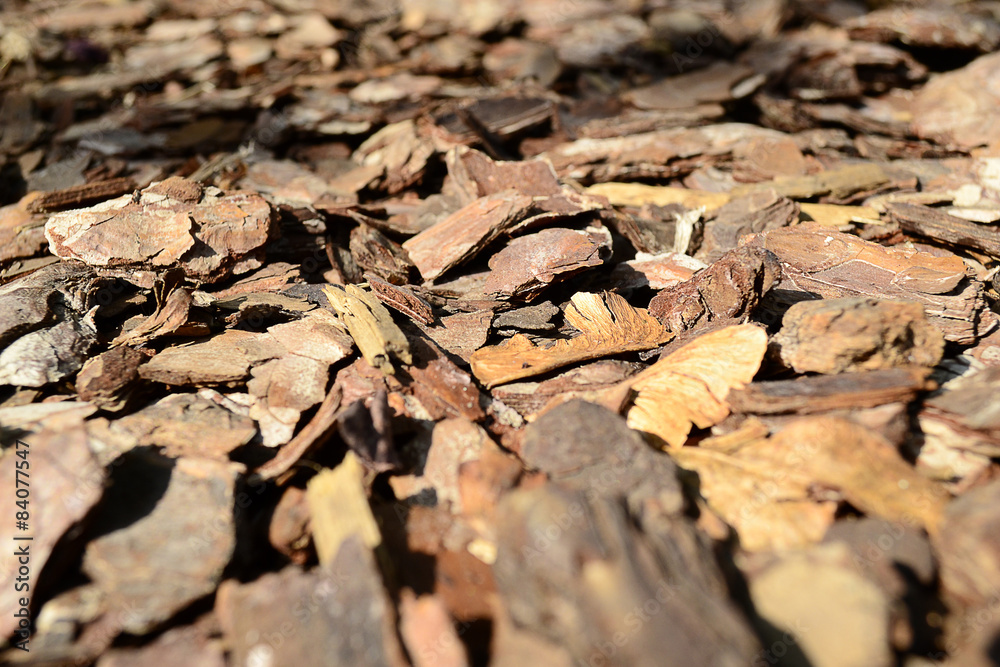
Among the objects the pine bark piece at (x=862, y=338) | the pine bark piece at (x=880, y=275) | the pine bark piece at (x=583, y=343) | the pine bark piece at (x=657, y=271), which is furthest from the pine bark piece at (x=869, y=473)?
the pine bark piece at (x=657, y=271)

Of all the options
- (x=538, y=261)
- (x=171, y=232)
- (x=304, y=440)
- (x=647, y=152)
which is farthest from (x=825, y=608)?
(x=647, y=152)

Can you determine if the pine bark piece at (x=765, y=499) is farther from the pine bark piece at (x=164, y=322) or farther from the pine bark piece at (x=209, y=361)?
the pine bark piece at (x=164, y=322)

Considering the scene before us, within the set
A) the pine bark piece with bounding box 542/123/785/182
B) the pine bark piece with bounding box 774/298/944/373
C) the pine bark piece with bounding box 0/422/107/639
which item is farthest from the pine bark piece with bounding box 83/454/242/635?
the pine bark piece with bounding box 542/123/785/182

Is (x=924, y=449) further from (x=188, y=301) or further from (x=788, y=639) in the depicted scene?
(x=188, y=301)

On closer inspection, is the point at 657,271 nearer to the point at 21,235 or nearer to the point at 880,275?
the point at 880,275

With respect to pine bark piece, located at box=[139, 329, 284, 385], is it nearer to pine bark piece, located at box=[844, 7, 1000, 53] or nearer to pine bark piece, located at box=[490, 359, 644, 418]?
pine bark piece, located at box=[490, 359, 644, 418]

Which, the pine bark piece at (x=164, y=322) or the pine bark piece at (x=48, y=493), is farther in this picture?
the pine bark piece at (x=164, y=322)
